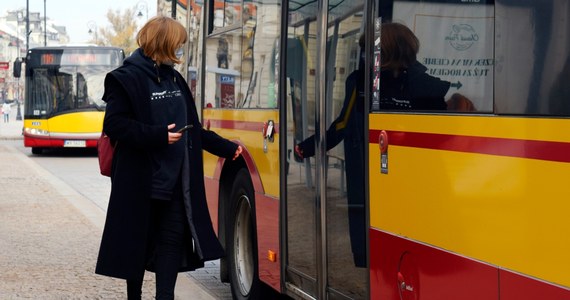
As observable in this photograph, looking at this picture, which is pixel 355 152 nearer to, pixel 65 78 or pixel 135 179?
pixel 135 179

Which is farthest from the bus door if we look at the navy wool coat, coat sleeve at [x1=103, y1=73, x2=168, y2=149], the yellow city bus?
the yellow city bus

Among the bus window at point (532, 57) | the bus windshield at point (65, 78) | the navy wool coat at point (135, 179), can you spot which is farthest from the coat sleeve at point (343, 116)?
the bus windshield at point (65, 78)

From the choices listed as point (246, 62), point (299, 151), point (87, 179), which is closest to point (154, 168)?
point (299, 151)

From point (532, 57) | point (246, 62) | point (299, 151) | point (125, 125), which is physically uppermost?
point (246, 62)

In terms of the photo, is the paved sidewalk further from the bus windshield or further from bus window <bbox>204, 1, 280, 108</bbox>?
the bus windshield

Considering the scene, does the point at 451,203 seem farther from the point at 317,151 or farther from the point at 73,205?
the point at 73,205

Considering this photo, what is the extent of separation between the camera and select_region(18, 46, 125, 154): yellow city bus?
1195 inches

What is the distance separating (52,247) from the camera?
11.6 meters

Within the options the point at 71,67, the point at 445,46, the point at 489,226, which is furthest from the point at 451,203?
the point at 71,67

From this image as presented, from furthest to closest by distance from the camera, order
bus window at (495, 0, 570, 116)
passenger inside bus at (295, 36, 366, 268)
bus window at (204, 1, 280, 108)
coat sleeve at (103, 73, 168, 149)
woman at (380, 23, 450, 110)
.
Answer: bus window at (204, 1, 280, 108), coat sleeve at (103, 73, 168, 149), passenger inside bus at (295, 36, 366, 268), woman at (380, 23, 450, 110), bus window at (495, 0, 570, 116)

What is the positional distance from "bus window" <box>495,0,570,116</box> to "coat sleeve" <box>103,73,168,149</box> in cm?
216

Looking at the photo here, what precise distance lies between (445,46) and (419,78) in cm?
27

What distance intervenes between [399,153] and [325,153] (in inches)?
48.0

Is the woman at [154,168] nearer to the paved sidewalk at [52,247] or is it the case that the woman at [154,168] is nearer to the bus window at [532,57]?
the bus window at [532,57]
